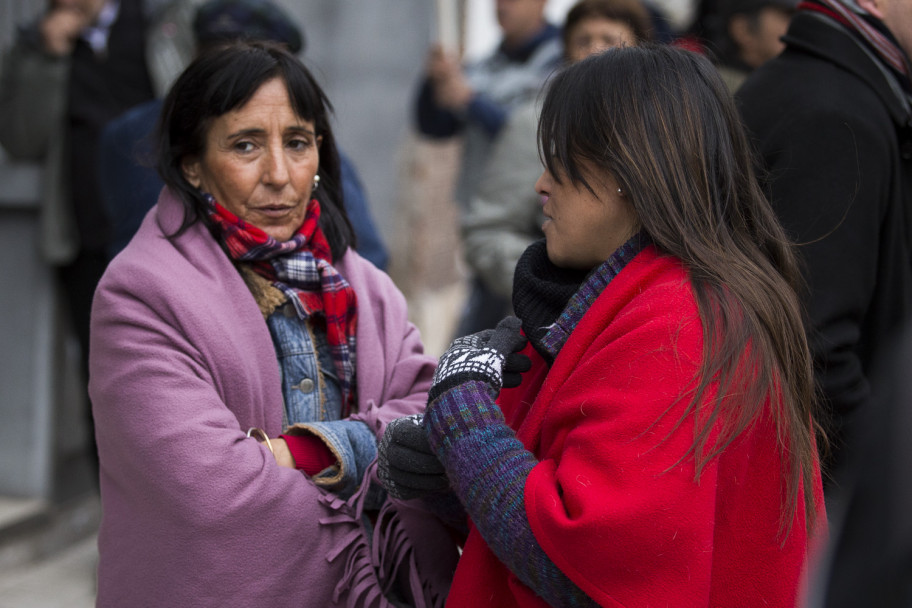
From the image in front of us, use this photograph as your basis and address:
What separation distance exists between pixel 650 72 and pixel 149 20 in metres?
2.98

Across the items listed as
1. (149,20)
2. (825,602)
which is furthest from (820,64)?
(149,20)

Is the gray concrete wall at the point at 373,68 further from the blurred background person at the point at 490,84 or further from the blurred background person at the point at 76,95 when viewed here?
the blurred background person at the point at 76,95

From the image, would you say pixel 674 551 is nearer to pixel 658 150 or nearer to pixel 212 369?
pixel 658 150

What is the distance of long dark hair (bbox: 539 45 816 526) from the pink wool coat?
75 cm

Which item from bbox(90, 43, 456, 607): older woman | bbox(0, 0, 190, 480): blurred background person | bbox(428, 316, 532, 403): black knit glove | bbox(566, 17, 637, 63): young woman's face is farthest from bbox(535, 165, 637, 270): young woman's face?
bbox(0, 0, 190, 480): blurred background person

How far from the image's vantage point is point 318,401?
84.1 inches

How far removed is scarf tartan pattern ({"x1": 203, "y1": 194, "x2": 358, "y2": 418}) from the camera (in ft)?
6.84

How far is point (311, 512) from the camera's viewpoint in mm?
1906

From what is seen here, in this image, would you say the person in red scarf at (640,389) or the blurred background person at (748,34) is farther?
the blurred background person at (748,34)

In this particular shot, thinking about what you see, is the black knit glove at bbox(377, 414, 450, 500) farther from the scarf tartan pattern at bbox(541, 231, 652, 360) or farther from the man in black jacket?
the man in black jacket

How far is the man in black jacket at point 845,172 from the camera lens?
2.18 m

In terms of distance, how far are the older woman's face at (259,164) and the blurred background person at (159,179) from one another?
17.3 inches

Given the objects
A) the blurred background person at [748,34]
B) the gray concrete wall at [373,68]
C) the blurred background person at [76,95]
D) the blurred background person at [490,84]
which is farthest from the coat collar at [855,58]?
the gray concrete wall at [373,68]

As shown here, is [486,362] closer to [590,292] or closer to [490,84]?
[590,292]
